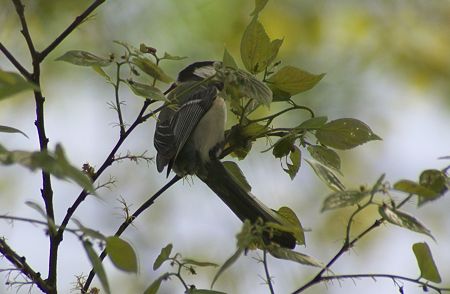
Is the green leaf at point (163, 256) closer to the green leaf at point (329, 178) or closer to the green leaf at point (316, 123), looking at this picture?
the green leaf at point (329, 178)

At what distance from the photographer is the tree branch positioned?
1329 mm

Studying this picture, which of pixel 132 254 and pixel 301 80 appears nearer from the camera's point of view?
pixel 132 254

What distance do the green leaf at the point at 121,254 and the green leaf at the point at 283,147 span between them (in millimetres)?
572

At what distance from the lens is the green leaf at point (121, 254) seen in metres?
1.11

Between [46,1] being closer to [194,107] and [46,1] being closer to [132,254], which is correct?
[194,107]

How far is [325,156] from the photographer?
157cm

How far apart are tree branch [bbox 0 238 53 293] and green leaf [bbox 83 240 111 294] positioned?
0.28 m

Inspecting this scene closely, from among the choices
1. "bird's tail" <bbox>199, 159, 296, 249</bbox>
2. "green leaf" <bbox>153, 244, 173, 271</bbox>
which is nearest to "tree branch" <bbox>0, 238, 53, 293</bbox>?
"green leaf" <bbox>153, 244, 173, 271</bbox>

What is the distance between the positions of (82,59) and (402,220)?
2.18 ft

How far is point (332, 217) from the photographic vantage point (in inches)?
159

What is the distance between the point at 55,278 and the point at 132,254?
0.29 metres

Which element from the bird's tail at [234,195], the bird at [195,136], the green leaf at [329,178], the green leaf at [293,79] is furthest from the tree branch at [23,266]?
the bird at [195,136]

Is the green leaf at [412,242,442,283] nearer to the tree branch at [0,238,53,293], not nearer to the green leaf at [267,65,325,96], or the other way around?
the green leaf at [267,65,325,96]

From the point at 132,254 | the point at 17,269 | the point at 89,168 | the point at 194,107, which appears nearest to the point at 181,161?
the point at 194,107
